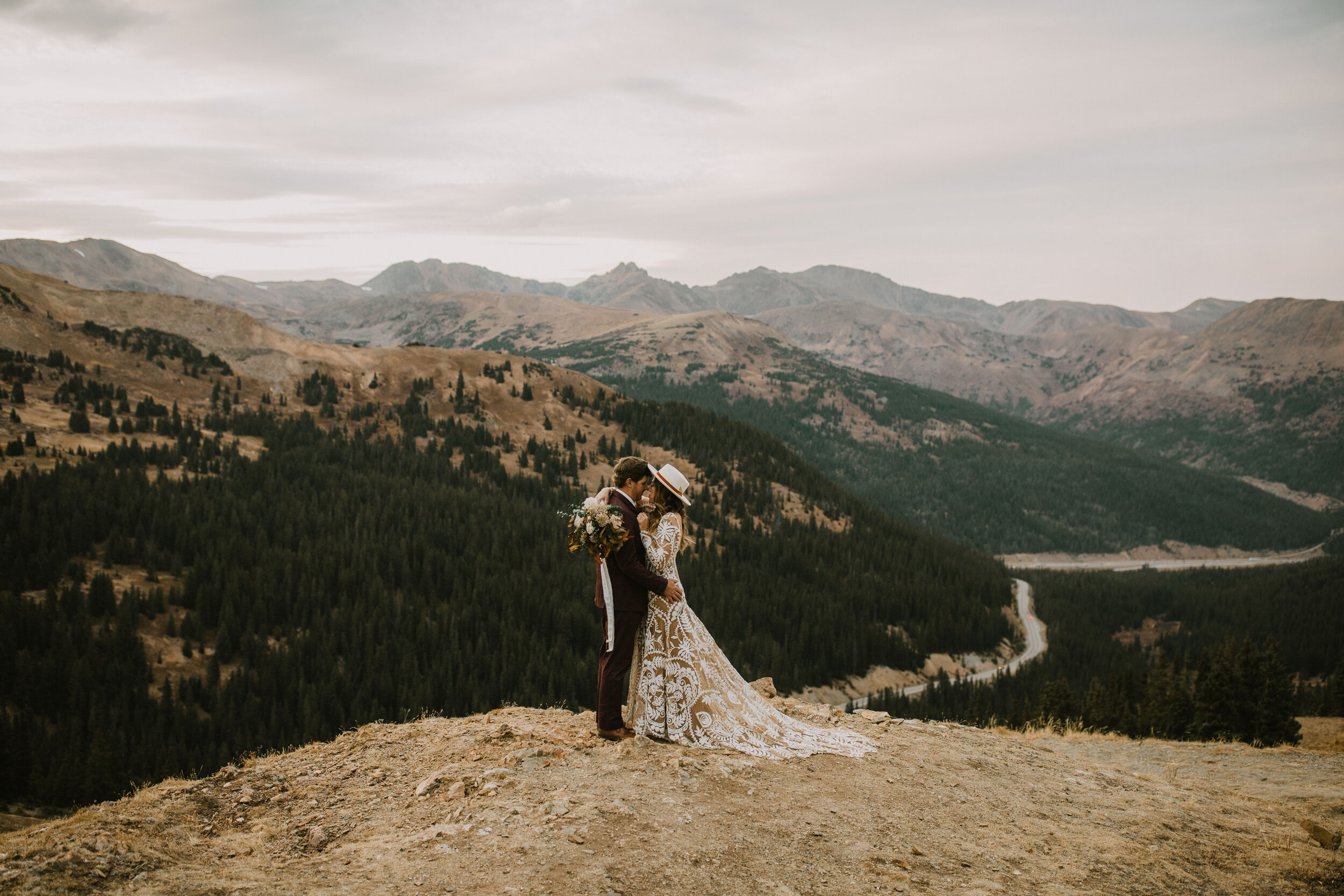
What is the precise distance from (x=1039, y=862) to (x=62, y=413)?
432 feet

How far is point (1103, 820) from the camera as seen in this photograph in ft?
44.6

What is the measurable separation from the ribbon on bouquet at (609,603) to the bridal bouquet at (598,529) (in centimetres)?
55

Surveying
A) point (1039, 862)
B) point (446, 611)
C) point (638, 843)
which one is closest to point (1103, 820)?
point (1039, 862)

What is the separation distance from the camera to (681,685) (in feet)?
47.0

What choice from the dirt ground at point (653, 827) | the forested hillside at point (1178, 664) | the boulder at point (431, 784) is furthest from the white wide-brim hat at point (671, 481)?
the forested hillside at point (1178, 664)

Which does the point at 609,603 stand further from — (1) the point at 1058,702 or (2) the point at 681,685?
(1) the point at 1058,702

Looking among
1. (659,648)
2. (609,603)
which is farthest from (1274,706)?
(609,603)

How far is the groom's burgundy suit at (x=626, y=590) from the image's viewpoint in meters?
13.6

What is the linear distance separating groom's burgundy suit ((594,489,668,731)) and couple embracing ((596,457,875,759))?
0.06 feet

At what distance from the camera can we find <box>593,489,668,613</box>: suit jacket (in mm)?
13570

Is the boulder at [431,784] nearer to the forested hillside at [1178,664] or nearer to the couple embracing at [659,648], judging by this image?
the couple embracing at [659,648]

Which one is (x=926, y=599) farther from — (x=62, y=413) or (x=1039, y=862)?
(x=62, y=413)

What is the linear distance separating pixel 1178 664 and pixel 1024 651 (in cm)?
5010

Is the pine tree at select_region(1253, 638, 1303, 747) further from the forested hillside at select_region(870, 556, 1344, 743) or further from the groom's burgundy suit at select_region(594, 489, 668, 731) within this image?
the groom's burgundy suit at select_region(594, 489, 668, 731)
